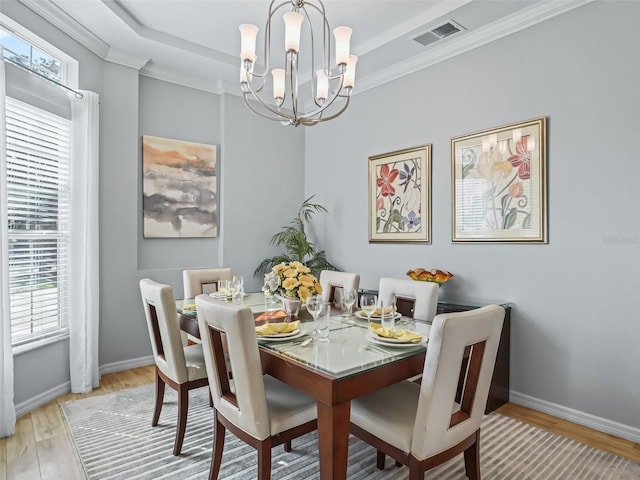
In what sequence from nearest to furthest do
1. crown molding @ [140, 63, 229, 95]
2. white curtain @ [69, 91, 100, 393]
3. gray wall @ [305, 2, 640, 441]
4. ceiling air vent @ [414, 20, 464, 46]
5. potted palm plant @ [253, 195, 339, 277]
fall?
1. gray wall @ [305, 2, 640, 441]
2. ceiling air vent @ [414, 20, 464, 46]
3. white curtain @ [69, 91, 100, 393]
4. crown molding @ [140, 63, 229, 95]
5. potted palm plant @ [253, 195, 339, 277]

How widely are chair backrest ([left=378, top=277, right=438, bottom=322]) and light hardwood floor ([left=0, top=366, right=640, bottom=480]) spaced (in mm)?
1003

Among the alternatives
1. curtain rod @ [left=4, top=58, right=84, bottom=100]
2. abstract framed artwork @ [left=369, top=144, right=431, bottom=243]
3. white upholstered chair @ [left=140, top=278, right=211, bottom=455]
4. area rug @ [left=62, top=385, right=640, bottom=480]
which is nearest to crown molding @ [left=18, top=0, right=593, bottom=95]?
curtain rod @ [left=4, top=58, right=84, bottom=100]

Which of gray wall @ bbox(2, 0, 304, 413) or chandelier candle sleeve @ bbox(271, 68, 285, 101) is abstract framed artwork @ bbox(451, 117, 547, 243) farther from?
gray wall @ bbox(2, 0, 304, 413)

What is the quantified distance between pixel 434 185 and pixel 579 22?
4.87ft

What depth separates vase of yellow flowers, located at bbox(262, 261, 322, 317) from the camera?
2.26 metres

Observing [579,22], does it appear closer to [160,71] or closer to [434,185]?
[434,185]

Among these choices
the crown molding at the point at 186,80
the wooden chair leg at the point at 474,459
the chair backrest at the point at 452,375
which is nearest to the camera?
the chair backrest at the point at 452,375

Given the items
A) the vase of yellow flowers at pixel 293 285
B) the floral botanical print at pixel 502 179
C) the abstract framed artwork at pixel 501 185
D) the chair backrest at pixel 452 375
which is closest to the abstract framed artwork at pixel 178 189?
the vase of yellow flowers at pixel 293 285

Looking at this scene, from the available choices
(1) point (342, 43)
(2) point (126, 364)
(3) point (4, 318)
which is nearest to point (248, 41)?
(1) point (342, 43)

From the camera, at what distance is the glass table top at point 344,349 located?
62.1 inches

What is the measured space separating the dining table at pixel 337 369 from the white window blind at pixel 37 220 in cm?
209

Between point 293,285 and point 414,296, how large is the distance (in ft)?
2.89

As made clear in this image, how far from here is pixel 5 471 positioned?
2084 mm

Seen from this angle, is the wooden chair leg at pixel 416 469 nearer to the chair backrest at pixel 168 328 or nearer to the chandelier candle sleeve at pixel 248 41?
the chair backrest at pixel 168 328
